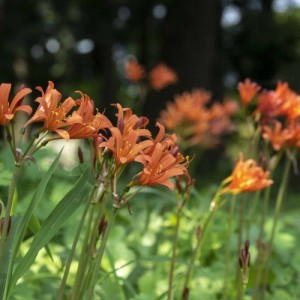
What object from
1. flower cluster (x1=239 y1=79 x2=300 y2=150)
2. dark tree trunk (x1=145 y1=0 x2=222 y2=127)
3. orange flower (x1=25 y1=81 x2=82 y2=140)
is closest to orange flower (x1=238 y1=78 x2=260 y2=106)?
flower cluster (x1=239 y1=79 x2=300 y2=150)

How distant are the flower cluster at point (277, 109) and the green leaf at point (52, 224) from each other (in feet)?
3.09

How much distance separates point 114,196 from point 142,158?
4.2 inches

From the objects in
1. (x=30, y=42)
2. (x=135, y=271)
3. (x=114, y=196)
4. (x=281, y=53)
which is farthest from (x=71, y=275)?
(x=281, y=53)

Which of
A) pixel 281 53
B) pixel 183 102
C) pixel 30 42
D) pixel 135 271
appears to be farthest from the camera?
pixel 281 53

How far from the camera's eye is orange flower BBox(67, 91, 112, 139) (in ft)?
5.01

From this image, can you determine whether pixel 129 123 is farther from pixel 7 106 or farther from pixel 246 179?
pixel 246 179

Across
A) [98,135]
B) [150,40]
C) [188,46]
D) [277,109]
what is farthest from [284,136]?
[150,40]

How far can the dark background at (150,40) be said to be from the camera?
38.9 feet

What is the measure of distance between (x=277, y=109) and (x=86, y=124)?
102 cm

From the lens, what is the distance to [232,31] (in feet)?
52.5

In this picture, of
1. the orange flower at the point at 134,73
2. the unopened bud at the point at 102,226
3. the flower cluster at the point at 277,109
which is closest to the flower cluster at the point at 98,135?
the unopened bud at the point at 102,226

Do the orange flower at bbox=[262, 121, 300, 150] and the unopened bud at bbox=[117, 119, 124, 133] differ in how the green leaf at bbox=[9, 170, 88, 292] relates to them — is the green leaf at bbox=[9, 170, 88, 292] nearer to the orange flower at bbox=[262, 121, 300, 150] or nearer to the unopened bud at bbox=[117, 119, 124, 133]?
the unopened bud at bbox=[117, 119, 124, 133]

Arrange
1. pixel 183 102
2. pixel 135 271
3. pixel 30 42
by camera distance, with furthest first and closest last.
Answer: pixel 30 42, pixel 183 102, pixel 135 271

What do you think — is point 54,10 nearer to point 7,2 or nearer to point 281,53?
point 7,2
